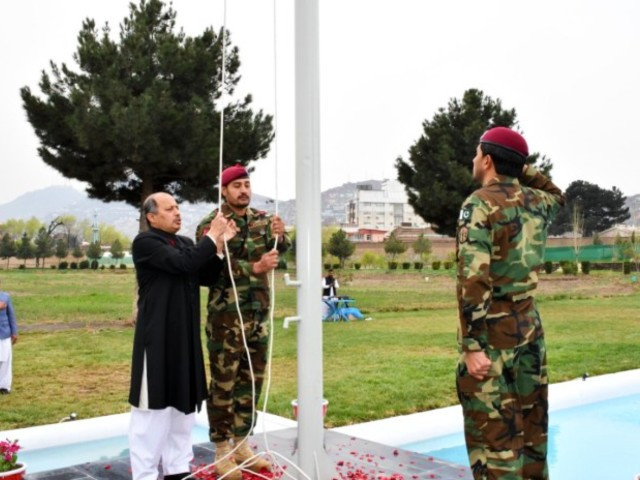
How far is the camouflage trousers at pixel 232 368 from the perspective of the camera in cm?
310

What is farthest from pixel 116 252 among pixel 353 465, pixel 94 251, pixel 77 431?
pixel 353 465

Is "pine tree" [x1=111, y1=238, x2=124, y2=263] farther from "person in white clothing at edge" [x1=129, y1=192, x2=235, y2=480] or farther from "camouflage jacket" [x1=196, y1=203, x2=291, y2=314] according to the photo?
"person in white clothing at edge" [x1=129, y1=192, x2=235, y2=480]

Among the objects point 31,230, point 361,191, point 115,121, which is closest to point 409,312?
point 115,121

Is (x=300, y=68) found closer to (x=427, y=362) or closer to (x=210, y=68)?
(x=427, y=362)

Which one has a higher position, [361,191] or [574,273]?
[361,191]

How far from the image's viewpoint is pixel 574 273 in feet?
66.1

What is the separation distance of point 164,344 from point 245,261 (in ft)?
2.00

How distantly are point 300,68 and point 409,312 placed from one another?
12.8 meters

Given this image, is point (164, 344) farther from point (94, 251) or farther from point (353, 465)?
point (94, 251)

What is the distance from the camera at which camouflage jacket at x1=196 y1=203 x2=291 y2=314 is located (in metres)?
3.11

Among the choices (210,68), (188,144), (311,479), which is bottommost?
(311,479)

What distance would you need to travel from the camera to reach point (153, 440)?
2.72m

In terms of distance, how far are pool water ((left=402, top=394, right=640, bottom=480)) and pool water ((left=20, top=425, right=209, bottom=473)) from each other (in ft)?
6.19

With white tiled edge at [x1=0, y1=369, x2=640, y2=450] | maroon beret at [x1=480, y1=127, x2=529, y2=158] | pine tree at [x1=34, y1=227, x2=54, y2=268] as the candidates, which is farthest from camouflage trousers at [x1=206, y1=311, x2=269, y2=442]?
pine tree at [x1=34, y1=227, x2=54, y2=268]
